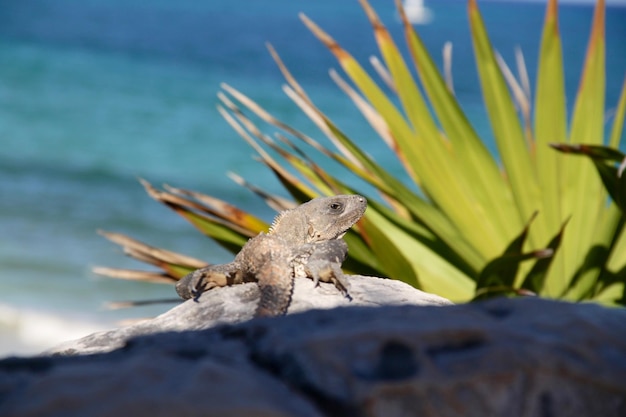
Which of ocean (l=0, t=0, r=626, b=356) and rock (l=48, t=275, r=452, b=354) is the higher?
ocean (l=0, t=0, r=626, b=356)

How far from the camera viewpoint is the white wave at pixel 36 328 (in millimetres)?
6226

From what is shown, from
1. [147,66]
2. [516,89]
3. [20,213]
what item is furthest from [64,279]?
[147,66]

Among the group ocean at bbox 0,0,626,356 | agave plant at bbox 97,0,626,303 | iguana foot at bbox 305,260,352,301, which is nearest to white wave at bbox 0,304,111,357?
ocean at bbox 0,0,626,356

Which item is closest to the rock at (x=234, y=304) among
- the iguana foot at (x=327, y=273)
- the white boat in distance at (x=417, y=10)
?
the iguana foot at (x=327, y=273)

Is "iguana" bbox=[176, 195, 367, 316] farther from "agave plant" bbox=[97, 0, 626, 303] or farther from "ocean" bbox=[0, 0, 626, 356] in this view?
"ocean" bbox=[0, 0, 626, 356]

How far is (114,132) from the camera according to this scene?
14.8 metres

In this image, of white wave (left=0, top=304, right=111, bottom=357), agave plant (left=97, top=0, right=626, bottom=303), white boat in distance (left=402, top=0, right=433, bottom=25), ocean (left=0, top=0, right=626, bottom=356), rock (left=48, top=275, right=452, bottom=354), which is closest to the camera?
rock (left=48, top=275, right=452, bottom=354)

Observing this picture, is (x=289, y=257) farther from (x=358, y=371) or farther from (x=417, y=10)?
(x=417, y=10)

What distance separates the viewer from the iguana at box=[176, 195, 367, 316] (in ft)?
5.74

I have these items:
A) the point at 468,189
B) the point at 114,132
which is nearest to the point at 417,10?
the point at 114,132

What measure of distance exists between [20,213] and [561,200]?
7543 millimetres

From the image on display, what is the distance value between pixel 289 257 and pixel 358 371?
0.59 metres

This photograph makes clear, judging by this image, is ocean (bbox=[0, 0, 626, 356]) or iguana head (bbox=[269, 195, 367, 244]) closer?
iguana head (bbox=[269, 195, 367, 244])

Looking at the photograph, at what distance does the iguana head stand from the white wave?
4588mm
